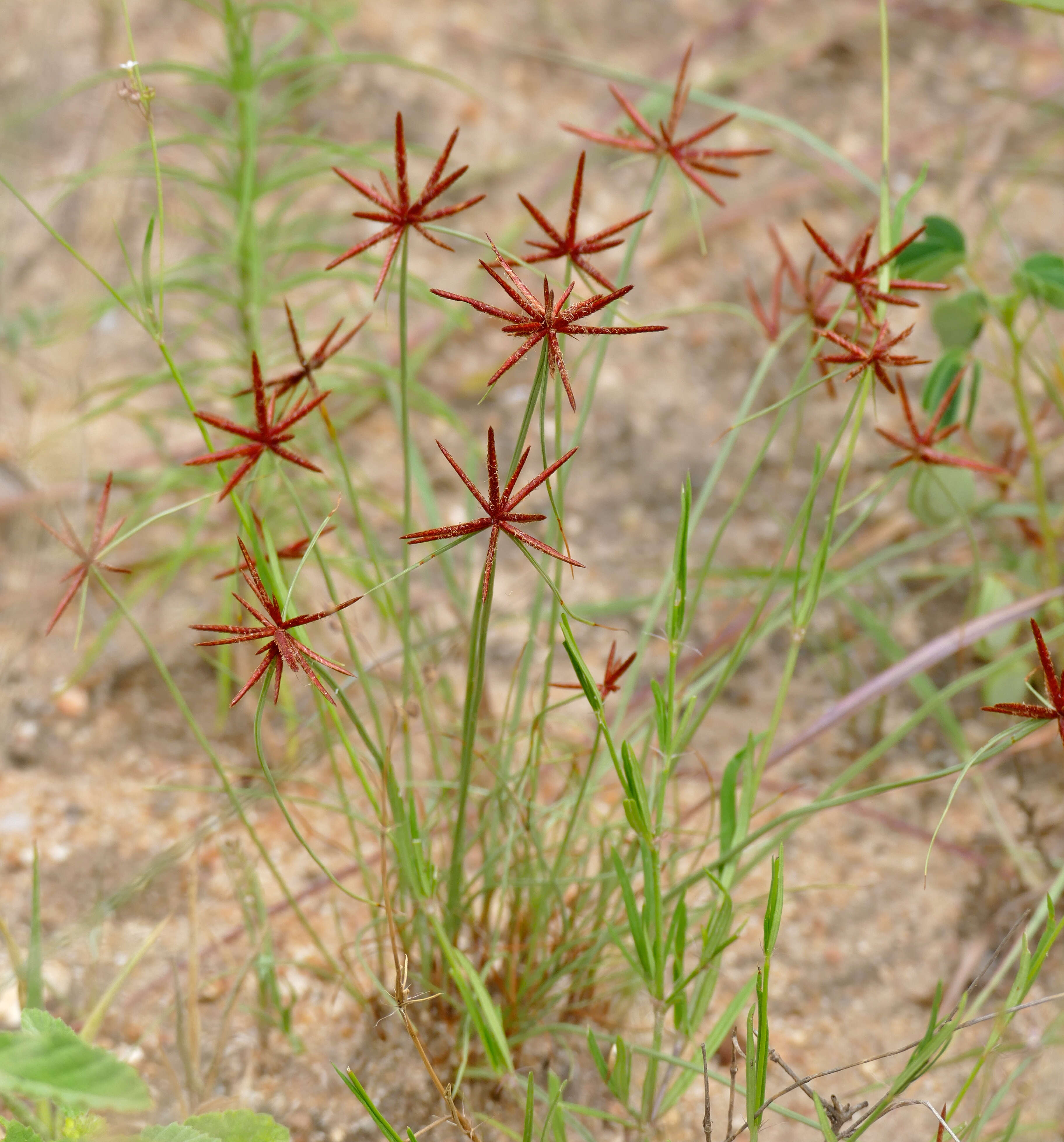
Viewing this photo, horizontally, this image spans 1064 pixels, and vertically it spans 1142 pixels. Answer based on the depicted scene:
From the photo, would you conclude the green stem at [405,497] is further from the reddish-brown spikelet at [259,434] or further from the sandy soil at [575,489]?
the sandy soil at [575,489]

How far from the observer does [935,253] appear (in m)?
1.35

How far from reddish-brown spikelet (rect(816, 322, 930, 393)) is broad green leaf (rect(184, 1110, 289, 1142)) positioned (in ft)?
2.42

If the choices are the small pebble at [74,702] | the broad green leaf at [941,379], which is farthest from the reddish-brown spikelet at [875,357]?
the small pebble at [74,702]

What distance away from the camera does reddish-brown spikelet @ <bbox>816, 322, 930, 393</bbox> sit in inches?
31.2

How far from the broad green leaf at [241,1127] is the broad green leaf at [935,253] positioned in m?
1.14

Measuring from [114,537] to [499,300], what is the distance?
1.32 meters

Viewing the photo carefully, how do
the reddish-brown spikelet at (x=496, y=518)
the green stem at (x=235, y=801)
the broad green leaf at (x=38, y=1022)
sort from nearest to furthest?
the reddish-brown spikelet at (x=496, y=518), the broad green leaf at (x=38, y=1022), the green stem at (x=235, y=801)

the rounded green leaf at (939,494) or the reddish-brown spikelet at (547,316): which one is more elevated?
the rounded green leaf at (939,494)

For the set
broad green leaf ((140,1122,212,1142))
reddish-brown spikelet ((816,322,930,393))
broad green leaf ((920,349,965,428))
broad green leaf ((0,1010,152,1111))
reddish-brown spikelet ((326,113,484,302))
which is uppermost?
broad green leaf ((920,349,965,428))

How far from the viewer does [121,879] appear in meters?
1.37

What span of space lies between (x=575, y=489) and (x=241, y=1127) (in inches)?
50.1

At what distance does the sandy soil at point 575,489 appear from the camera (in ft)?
4.04

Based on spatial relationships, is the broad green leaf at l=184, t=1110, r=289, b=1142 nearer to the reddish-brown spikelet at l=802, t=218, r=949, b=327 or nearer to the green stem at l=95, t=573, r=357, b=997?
the green stem at l=95, t=573, r=357, b=997

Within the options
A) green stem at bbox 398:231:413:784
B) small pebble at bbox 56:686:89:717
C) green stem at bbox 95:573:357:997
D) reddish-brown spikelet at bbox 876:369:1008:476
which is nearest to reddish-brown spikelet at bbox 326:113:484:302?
green stem at bbox 398:231:413:784
